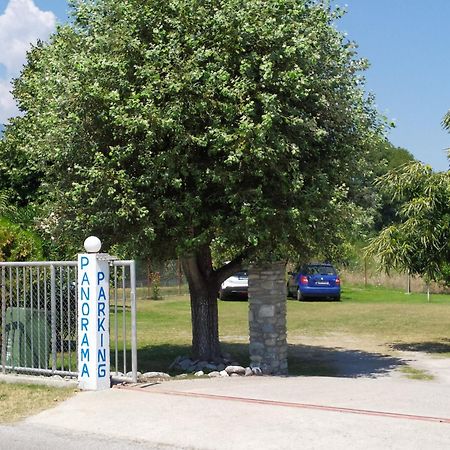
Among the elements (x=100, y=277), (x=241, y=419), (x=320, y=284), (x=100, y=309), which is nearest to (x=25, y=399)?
(x=100, y=309)

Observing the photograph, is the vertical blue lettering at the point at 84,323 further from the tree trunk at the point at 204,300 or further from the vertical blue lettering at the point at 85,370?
the tree trunk at the point at 204,300

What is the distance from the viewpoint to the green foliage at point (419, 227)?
60.6ft

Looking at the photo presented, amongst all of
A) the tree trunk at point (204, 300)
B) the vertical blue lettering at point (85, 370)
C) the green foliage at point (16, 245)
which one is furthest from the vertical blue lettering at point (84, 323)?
the tree trunk at point (204, 300)

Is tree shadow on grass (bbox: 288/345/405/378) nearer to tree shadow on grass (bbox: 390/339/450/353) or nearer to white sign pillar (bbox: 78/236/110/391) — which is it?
tree shadow on grass (bbox: 390/339/450/353)

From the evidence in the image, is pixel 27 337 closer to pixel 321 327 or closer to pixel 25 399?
pixel 25 399

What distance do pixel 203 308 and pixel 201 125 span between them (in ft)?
12.8

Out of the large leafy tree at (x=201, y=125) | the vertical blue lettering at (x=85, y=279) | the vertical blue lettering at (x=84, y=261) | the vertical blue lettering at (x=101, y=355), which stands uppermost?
the large leafy tree at (x=201, y=125)

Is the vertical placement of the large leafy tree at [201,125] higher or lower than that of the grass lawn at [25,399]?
higher

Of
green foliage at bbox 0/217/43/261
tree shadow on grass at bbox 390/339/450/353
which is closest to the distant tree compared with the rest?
green foliage at bbox 0/217/43/261

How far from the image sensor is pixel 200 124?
481 inches

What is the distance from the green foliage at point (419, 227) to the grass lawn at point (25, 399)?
1080cm

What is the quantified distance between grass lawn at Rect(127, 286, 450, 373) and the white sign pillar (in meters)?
4.01

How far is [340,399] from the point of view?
31.8 feet

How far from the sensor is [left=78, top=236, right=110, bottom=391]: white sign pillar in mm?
10352
